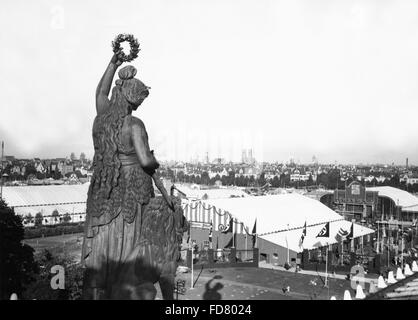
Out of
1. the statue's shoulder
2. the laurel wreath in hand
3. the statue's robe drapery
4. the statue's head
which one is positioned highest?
the laurel wreath in hand

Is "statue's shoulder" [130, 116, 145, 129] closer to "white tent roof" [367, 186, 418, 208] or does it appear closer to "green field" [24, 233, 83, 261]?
"green field" [24, 233, 83, 261]

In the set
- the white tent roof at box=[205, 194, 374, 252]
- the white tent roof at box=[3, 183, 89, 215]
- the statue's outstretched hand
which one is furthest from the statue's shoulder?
the white tent roof at box=[3, 183, 89, 215]

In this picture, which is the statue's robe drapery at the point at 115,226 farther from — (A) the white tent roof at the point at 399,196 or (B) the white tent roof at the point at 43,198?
(A) the white tent roof at the point at 399,196

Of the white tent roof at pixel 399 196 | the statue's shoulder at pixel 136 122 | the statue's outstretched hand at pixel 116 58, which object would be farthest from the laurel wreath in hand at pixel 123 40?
the white tent roof at pixel 399 196

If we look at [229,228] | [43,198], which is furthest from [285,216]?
[43,198]
